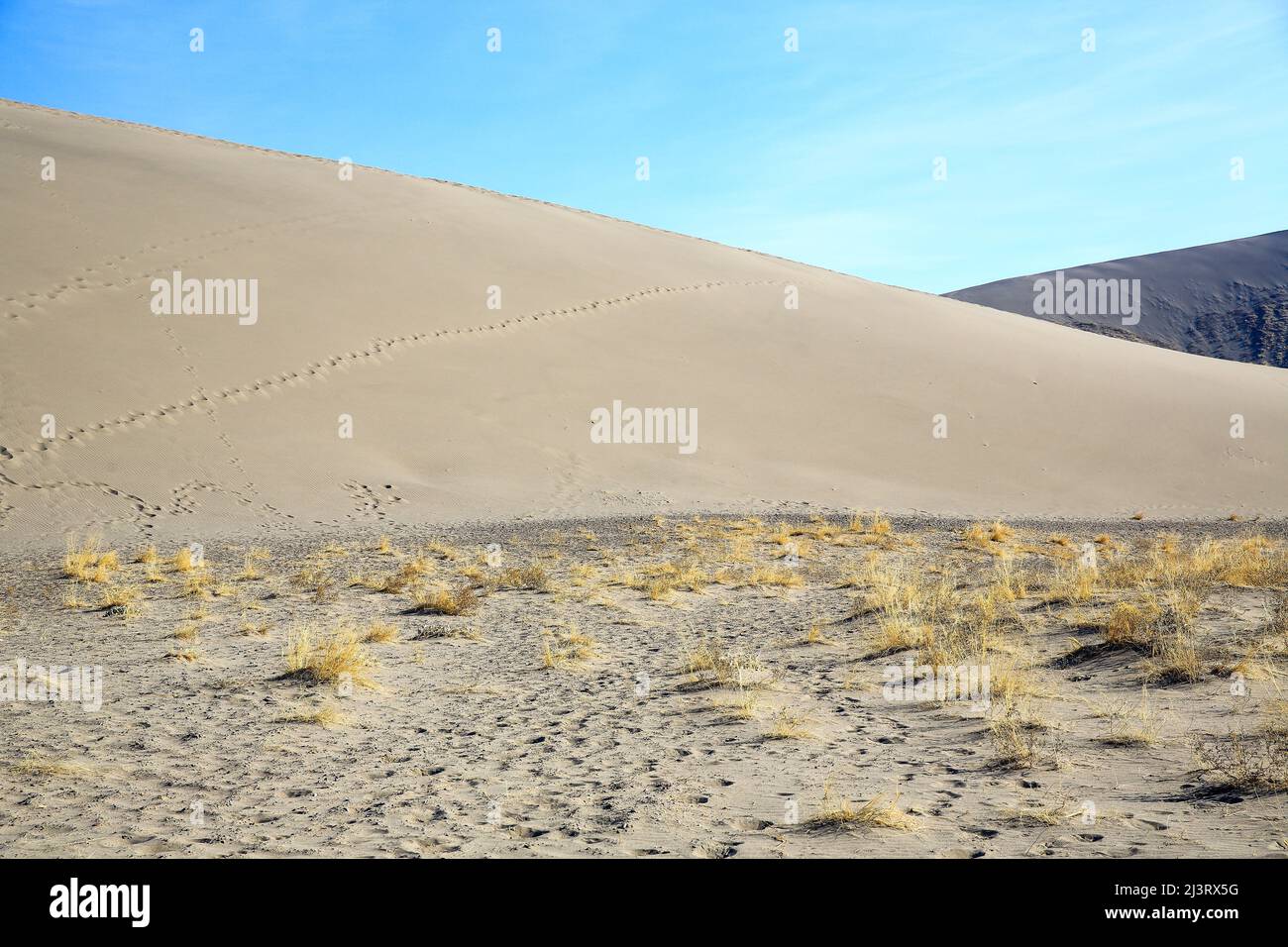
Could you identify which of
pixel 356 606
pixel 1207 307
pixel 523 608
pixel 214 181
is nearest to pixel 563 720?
pixel 523 608

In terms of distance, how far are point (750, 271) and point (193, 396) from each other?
69.2 ft

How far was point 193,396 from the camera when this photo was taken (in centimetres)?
1886

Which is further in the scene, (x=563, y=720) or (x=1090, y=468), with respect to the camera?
(x=1090, y=468)

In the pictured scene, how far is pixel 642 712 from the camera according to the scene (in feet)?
19.1

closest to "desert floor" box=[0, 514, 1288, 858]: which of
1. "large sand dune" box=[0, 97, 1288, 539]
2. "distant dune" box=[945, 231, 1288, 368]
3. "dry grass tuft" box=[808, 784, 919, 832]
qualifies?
"dry grass tuft" box=[808, 784, 919, 832]

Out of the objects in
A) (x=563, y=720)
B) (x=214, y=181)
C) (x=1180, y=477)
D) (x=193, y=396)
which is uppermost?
(x=214, y=181)

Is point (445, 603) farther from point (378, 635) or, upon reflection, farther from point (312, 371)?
point (312, 371)

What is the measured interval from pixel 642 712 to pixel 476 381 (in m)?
17.1

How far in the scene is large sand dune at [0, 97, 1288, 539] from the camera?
16.9 meters

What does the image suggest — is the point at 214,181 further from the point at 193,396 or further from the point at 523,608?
the point at 523,608

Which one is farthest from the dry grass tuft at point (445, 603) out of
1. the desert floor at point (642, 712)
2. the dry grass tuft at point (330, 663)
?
the dry grass tuft at point (330, 663)

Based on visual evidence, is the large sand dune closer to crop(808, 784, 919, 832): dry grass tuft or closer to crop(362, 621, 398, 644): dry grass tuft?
crop(362, 621, 398, 644): dry grass tuft

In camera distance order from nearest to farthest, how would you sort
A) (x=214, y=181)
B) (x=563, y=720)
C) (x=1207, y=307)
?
(x=563, y=720)
(x=214, y=181)
(x=1207, y=307)
